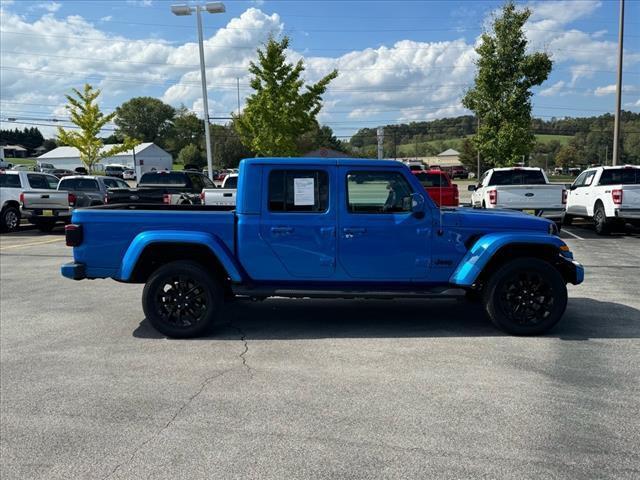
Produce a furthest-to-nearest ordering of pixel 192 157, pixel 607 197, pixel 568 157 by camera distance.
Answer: pixel 568 157
pixel 192 157
pixel 607 197

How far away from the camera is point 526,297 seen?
5723 millimetres

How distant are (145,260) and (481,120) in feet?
68.4

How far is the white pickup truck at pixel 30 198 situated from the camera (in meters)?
16.3

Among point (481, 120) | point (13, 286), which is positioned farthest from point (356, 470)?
point (481, 120)

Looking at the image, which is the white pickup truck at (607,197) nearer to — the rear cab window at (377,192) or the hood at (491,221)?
the hood at (491,221)

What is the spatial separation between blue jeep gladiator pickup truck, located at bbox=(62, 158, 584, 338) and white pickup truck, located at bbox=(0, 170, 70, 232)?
39.0 ft

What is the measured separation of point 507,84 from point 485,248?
1957 centimetres

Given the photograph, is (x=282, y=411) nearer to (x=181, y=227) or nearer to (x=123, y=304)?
(x=181, y=227)

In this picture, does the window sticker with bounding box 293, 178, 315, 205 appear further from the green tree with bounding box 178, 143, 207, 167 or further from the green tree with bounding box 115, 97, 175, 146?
the green tree with bounding box 115, 97, 175, 146

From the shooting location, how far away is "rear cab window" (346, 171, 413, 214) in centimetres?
576

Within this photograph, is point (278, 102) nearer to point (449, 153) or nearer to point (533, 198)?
point (533, 198)

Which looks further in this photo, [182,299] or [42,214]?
[42,214]

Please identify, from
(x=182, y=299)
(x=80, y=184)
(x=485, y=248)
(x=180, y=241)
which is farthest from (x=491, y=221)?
(x=80, y=184)

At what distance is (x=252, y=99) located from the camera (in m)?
28.3
